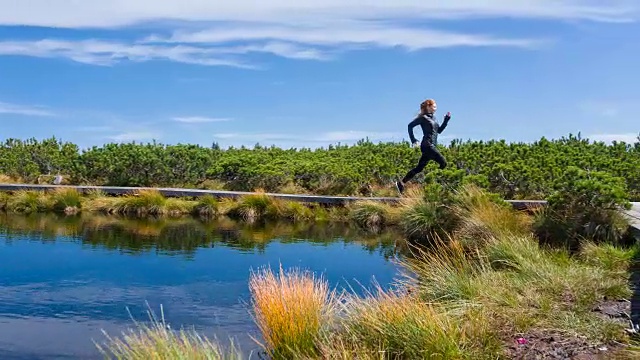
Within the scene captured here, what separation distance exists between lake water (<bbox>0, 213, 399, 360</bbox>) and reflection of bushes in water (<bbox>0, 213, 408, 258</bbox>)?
0.02 metres

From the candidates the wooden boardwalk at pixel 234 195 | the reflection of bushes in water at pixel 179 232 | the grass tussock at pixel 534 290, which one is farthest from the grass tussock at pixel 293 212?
the grass tussock at pixel 534 290

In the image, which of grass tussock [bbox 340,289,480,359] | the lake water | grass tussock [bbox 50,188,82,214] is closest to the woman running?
the lake water

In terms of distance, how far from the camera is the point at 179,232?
1567 cm

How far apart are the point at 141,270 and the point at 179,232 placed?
4641mm

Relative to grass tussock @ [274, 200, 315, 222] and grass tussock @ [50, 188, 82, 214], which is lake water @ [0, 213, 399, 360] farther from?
grass tussock @ [50, 188, 82, 214]

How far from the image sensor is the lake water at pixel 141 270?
765 cm

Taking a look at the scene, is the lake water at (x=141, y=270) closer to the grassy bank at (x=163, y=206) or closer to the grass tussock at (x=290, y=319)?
the grass tussock at (x=290, y=319)

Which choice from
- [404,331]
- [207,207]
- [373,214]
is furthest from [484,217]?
[207,207]

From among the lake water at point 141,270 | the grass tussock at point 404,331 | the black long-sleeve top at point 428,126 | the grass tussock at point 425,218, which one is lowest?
the lake water at point 141,270

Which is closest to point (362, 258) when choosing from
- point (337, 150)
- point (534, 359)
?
point (534, 359)

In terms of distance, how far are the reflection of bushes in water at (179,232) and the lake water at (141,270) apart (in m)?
0.02

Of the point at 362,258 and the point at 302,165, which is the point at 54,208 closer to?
the point at 302,165

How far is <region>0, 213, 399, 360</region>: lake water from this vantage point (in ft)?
25.1

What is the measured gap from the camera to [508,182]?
1981 centimetres
